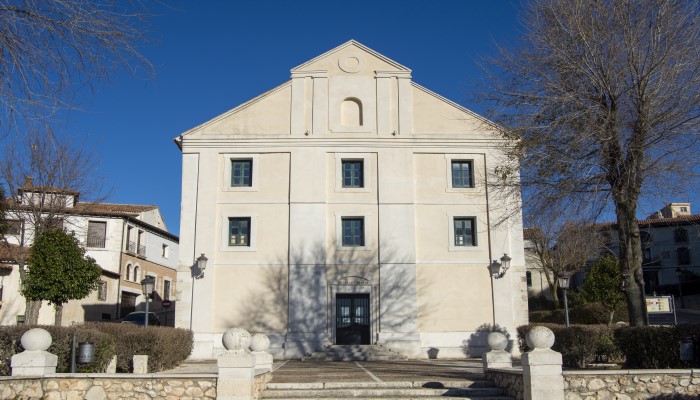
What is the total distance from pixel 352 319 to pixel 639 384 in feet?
44.3

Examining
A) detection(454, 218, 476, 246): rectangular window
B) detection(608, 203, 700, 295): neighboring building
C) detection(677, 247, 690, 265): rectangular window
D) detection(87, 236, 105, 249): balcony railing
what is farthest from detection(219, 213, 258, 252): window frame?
detection(677, 247, 690, 265): rectangular window

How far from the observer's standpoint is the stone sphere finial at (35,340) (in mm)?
10844

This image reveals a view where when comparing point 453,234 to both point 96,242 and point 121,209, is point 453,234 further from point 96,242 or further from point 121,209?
point 121,209

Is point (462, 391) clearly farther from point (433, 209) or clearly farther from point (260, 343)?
point (433, 209)

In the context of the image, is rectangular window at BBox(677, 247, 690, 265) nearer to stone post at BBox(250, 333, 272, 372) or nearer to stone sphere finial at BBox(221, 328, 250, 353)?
stone post at BBox(250, 333, 272, 372)

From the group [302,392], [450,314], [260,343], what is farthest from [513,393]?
→ [450,314]

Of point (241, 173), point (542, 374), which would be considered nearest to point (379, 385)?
point (542, 374)

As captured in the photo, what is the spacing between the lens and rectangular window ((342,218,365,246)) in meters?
23.4

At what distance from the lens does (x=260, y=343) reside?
42.7 ft

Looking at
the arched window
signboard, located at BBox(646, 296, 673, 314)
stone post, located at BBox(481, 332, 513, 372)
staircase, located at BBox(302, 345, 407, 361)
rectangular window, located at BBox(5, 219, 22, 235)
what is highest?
the arched window

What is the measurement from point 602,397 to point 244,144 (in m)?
16.6

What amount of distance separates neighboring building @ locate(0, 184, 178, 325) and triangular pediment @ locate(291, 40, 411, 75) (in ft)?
38.4

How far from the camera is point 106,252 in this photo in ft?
120

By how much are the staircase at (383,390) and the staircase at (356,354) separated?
372 inches
